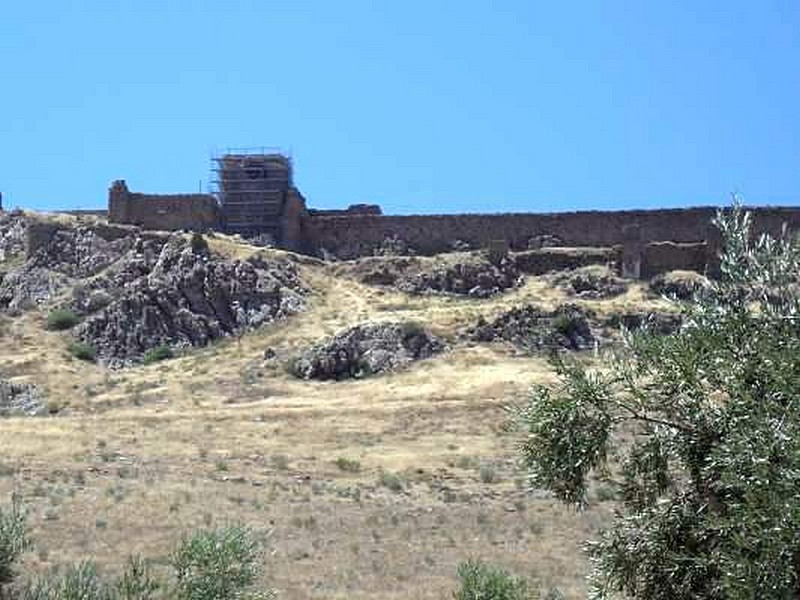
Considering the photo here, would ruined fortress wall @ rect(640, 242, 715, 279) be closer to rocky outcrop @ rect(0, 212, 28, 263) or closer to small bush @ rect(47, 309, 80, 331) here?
small bush @ rect(47, 309, 80, 331)

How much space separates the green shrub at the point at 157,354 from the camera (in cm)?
4072

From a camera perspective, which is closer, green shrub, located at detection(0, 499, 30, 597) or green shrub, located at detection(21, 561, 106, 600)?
green shrub, located at detection(21, 561, 106, 600)

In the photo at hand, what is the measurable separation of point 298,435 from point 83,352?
1236cm

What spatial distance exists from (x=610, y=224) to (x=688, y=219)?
282cm

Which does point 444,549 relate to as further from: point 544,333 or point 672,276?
point 672,276

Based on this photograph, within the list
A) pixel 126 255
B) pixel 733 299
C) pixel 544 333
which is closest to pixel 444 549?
pixel 733 299

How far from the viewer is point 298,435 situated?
101ft

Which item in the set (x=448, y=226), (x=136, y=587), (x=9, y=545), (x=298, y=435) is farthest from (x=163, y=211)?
(x=136, y=587)

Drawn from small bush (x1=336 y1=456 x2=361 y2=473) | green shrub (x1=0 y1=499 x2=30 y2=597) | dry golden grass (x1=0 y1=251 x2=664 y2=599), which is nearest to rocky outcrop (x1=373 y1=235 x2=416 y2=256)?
dry golden grass (x1=0 y1=251 x2=664 y2=599)

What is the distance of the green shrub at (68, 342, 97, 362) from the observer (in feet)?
133

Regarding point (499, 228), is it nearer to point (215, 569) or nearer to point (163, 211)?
point (163, 211)

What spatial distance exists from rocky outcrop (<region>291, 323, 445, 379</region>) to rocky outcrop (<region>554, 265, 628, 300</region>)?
7092mm

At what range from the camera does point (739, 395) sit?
10.0m

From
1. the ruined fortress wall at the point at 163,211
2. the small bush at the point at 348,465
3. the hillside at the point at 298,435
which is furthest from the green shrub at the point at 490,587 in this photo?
the ruined fortress wall at the point at 163,211
